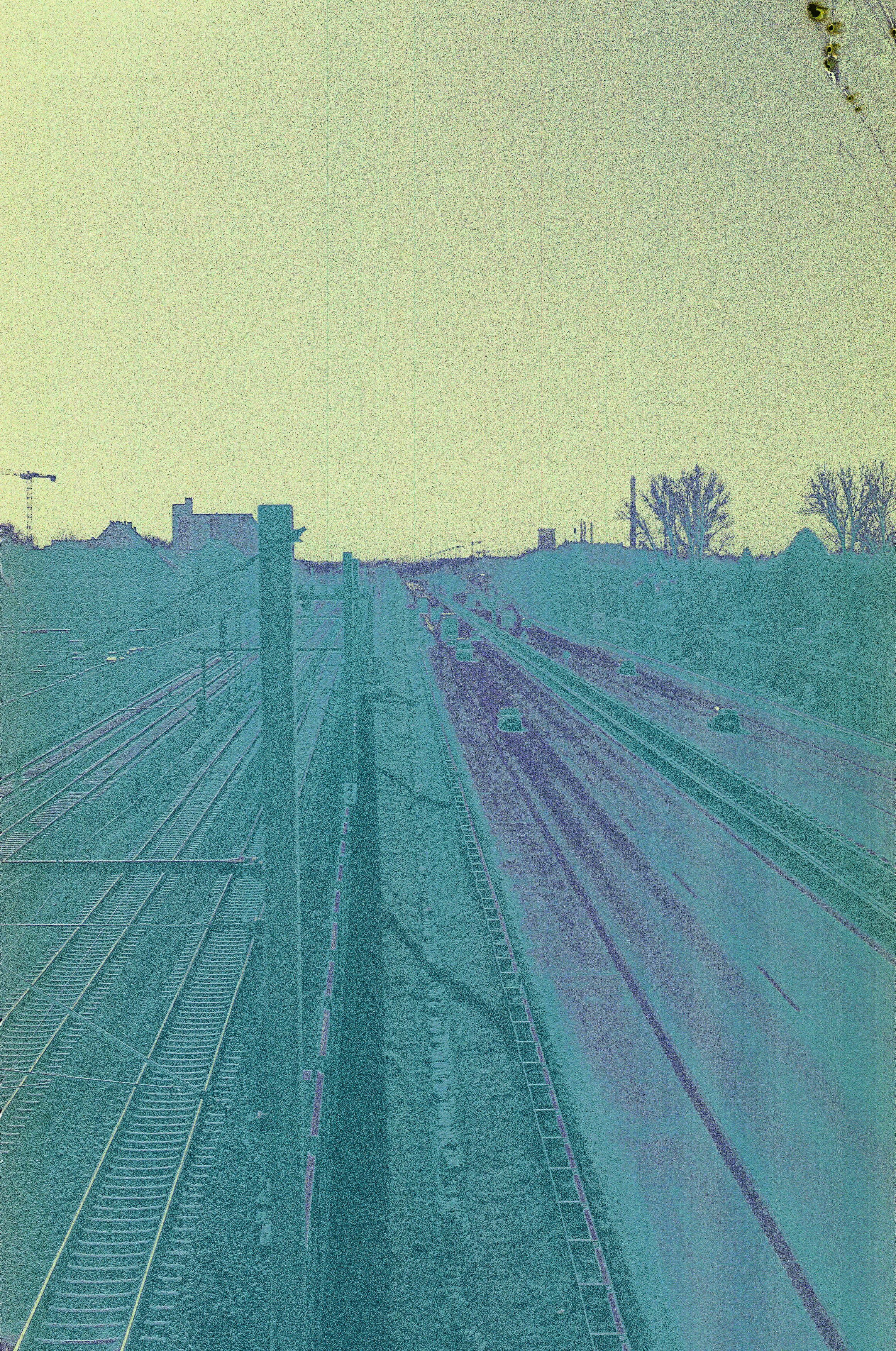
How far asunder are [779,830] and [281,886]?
16.8 meters

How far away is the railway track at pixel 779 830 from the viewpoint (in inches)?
617

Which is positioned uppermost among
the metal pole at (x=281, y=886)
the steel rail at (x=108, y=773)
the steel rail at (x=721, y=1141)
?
the metal pole at (x=281, y=886)

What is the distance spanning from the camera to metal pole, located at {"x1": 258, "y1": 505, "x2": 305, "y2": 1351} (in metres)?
5.43

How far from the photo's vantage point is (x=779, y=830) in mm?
20016

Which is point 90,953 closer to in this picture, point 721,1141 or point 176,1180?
point 176,1180

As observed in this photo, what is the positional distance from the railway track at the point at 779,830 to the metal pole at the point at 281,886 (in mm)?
11398

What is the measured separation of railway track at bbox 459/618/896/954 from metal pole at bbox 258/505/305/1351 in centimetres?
1140

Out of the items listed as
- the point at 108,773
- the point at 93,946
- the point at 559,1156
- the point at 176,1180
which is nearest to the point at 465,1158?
the point at 559,1156

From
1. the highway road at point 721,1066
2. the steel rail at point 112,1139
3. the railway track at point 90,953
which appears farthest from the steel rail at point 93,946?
the highway road at point 721,1066

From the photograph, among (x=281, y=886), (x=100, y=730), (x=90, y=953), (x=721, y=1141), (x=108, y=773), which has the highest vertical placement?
(x=281, y=886)

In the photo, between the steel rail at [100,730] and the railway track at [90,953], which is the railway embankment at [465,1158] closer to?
the railway track at [90,953]

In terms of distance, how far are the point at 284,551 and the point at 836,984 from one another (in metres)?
11.0

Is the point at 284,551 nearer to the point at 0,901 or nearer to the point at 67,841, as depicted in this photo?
the point at 0,901

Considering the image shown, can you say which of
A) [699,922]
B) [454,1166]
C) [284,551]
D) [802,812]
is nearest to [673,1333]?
[454,1166]
